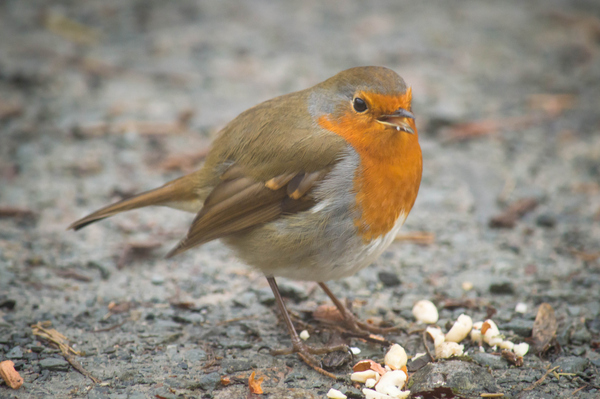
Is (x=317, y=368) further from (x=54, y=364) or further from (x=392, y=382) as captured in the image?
(x=54, y=364)

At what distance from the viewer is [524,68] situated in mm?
6617

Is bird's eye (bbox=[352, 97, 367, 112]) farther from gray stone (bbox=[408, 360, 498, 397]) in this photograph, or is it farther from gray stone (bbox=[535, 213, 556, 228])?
gray stone (bbox=[535, 213, 556, 228])

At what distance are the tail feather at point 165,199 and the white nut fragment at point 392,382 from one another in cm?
142

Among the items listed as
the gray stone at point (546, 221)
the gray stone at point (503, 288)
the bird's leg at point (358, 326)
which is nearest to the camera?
the bird's leg at point (358, 326)

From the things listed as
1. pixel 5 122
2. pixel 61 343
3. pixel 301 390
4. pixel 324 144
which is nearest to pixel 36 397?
pixel 61 343

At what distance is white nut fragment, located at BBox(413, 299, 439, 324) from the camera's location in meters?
3.52

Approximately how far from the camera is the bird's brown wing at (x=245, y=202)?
312cm

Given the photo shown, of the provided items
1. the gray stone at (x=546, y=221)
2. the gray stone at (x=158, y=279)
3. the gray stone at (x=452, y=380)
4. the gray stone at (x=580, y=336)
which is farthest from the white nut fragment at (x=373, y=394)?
the gray stone at (x=546, y=221)

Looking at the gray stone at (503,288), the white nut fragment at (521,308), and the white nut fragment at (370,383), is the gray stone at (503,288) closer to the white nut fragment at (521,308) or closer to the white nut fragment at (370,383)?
the white nut fragment at (521,308)

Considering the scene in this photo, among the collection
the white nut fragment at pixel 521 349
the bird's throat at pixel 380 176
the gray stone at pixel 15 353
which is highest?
the bird's throat at pixel 380 176

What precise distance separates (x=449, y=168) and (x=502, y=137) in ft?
2.49

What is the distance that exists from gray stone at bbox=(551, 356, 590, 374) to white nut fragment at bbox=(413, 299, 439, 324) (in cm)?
70

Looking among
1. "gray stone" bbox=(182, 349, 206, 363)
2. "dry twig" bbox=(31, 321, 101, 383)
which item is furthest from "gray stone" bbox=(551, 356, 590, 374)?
"dry twig" bbox=(31, 321, 101, 383)

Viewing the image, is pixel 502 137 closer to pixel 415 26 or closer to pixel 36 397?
pixel 415 26
